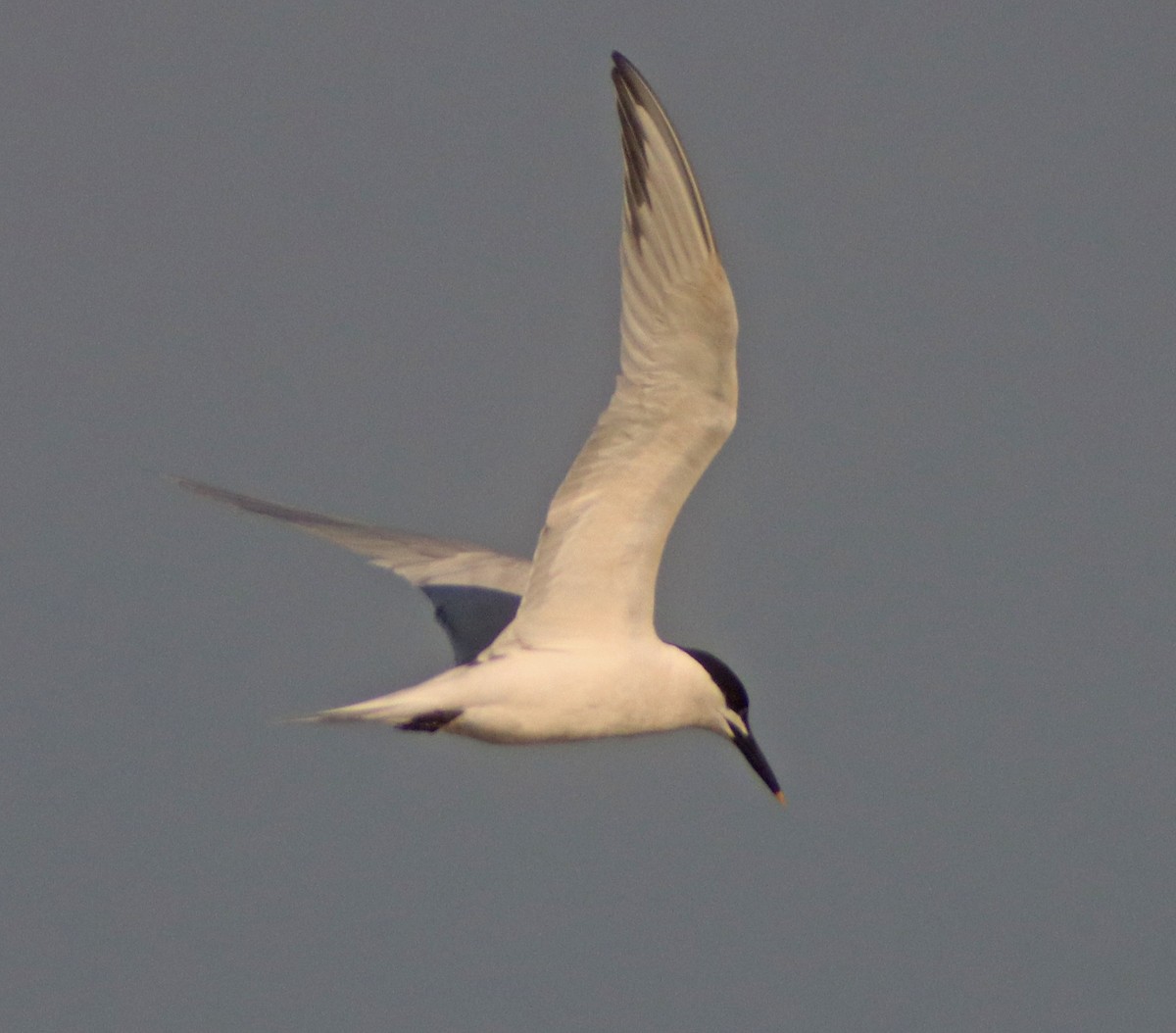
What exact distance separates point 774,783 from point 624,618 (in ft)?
4.48

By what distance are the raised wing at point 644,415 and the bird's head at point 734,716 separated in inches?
21.9

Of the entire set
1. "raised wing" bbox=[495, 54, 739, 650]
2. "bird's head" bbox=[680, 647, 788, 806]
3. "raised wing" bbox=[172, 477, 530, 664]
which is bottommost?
"bird's head" bbox=[680, 647, 788, 806]

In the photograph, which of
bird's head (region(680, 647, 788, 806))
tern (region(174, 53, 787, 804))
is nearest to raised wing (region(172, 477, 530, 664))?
tern (region(174, 53, 787, 804))

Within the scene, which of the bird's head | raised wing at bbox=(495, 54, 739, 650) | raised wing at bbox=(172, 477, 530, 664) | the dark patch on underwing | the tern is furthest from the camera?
raised wing at bbox=(172, 477, 530, 664)

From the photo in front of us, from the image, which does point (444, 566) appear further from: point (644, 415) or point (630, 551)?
point (644, 415)

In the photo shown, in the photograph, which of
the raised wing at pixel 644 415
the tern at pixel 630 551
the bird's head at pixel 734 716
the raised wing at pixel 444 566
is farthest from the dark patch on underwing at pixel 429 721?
the bird's head at pixel 734 716

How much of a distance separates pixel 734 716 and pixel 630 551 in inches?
54.3

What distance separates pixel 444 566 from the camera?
31.2 feet

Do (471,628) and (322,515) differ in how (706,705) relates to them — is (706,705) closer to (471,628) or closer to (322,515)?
(471,628)

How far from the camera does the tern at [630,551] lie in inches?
263

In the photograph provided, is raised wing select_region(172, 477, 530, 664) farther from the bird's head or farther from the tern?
the bird's head

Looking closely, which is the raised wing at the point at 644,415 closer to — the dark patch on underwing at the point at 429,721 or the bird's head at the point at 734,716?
the dark patch on underwing at the point at 429,721

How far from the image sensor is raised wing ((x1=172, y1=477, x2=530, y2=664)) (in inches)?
351

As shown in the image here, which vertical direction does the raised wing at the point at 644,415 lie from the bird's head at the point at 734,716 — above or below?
above
